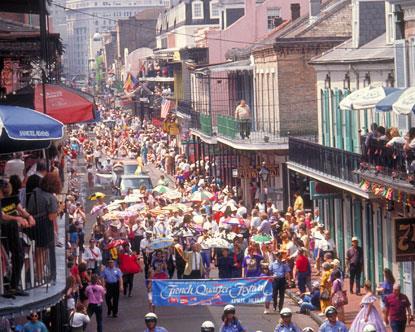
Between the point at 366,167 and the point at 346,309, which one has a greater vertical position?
the point at 366,167

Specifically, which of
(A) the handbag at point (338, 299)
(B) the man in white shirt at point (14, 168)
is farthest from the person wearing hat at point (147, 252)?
(B) the man in white shirt at point (14, 168)

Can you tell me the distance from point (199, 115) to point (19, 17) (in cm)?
2704

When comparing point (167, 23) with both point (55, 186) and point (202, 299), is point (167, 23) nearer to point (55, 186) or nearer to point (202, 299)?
point (202, 299)

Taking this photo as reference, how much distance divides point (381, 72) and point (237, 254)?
5.51 metres

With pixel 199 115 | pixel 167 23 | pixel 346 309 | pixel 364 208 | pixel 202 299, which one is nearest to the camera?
pixel 202 299

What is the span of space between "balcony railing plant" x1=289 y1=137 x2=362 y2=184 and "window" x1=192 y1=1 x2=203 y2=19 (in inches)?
2504

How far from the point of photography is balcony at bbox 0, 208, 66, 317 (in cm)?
1467

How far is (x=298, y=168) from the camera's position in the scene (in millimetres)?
42688

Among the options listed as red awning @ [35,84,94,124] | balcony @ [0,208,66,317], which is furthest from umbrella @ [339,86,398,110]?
balcony @ [0,208,66,317]

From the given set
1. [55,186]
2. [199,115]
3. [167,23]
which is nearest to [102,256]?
[55,186]

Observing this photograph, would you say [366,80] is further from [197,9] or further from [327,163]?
[197,9]

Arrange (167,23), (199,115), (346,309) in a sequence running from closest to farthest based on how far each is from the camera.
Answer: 1. (346,309)
2. (199,115)
3. (167,23)

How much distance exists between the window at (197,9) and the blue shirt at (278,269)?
3031 inches

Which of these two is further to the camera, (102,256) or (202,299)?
(102,256)
